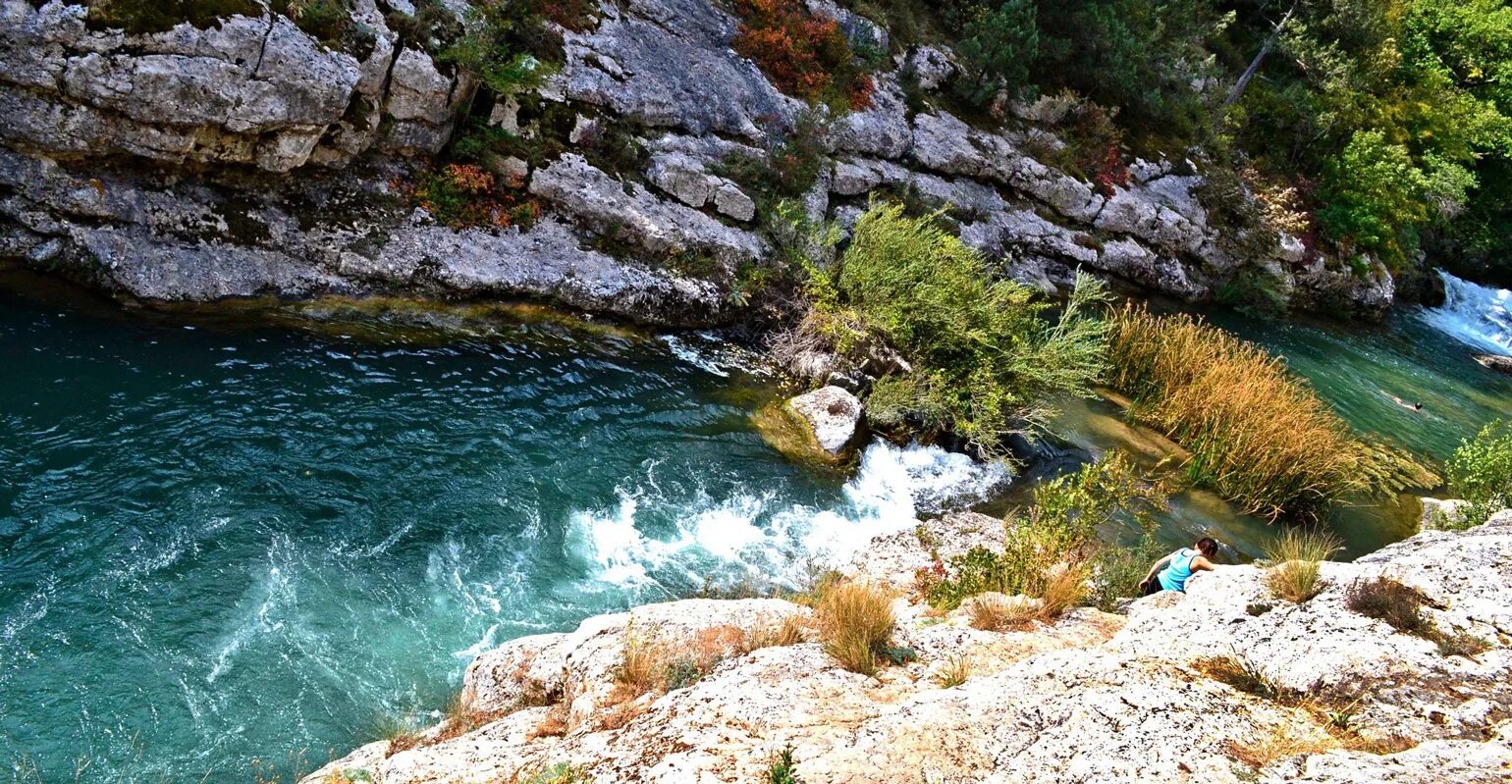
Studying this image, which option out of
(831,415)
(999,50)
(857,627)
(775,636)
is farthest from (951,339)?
(999,50)

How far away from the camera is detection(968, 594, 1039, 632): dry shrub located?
7.12 m

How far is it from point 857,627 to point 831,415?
7902 mm

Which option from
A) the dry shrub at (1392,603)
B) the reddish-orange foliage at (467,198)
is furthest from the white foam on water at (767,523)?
the reddish-orange foliage at (467,198)

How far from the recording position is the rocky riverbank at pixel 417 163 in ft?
39.9

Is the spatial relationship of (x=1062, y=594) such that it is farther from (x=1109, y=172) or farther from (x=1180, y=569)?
(x=1109, y=172)

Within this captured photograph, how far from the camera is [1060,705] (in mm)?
5113

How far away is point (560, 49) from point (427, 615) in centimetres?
1417

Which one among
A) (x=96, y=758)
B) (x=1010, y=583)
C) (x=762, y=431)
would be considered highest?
(x=1010, y=583)

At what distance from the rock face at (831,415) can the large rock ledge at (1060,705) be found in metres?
6.49

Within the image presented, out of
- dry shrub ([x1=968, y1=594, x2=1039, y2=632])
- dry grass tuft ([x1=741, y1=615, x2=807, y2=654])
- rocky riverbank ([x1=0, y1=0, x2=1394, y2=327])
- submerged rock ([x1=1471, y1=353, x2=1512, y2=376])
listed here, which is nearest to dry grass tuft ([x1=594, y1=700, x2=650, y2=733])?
dry grass tuft ([x1=741, y1=615, x2=807, y2=654])

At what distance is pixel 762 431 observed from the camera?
46.1ft

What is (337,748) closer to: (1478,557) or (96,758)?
(96,758)

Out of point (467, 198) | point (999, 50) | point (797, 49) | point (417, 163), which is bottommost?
point (467, 198)

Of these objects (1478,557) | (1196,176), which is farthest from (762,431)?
(1196,176)
